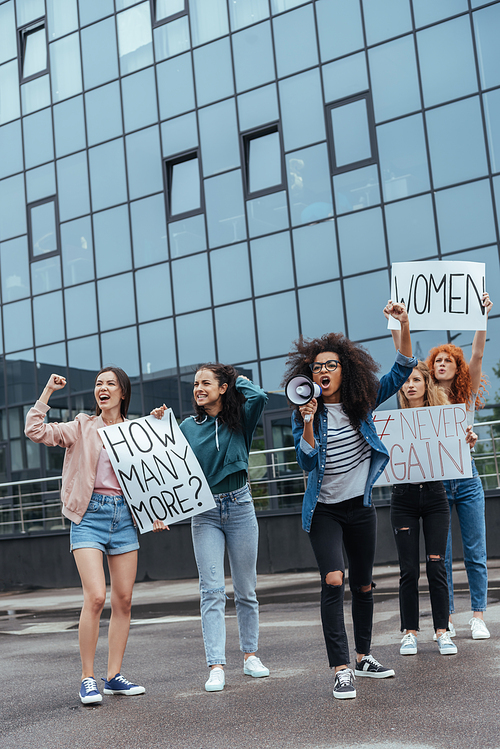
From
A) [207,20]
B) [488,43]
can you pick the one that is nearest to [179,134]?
[207,20]

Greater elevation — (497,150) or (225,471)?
(497,150)

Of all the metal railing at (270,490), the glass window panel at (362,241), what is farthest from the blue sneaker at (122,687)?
the glass window panel at (362,241)

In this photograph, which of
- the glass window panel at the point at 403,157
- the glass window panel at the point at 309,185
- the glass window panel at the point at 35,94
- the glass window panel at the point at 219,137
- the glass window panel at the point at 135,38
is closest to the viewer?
the glass window panel at the point at 403,157

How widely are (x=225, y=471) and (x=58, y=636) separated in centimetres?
391

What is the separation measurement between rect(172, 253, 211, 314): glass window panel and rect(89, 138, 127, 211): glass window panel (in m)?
2.73

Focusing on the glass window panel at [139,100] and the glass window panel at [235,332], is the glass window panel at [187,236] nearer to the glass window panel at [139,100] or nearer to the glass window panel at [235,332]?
the glass window panel at [235,332]

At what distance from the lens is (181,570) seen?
42.3 ft

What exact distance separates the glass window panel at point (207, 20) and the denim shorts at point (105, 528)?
16.3 m

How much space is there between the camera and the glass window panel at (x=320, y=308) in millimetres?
16453

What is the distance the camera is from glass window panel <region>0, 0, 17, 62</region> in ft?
72.1

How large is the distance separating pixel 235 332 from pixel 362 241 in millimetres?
3666

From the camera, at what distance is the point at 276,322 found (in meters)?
17.1

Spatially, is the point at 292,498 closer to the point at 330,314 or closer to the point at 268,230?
the point at 330,314

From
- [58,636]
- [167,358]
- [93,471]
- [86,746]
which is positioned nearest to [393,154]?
[167,358]
